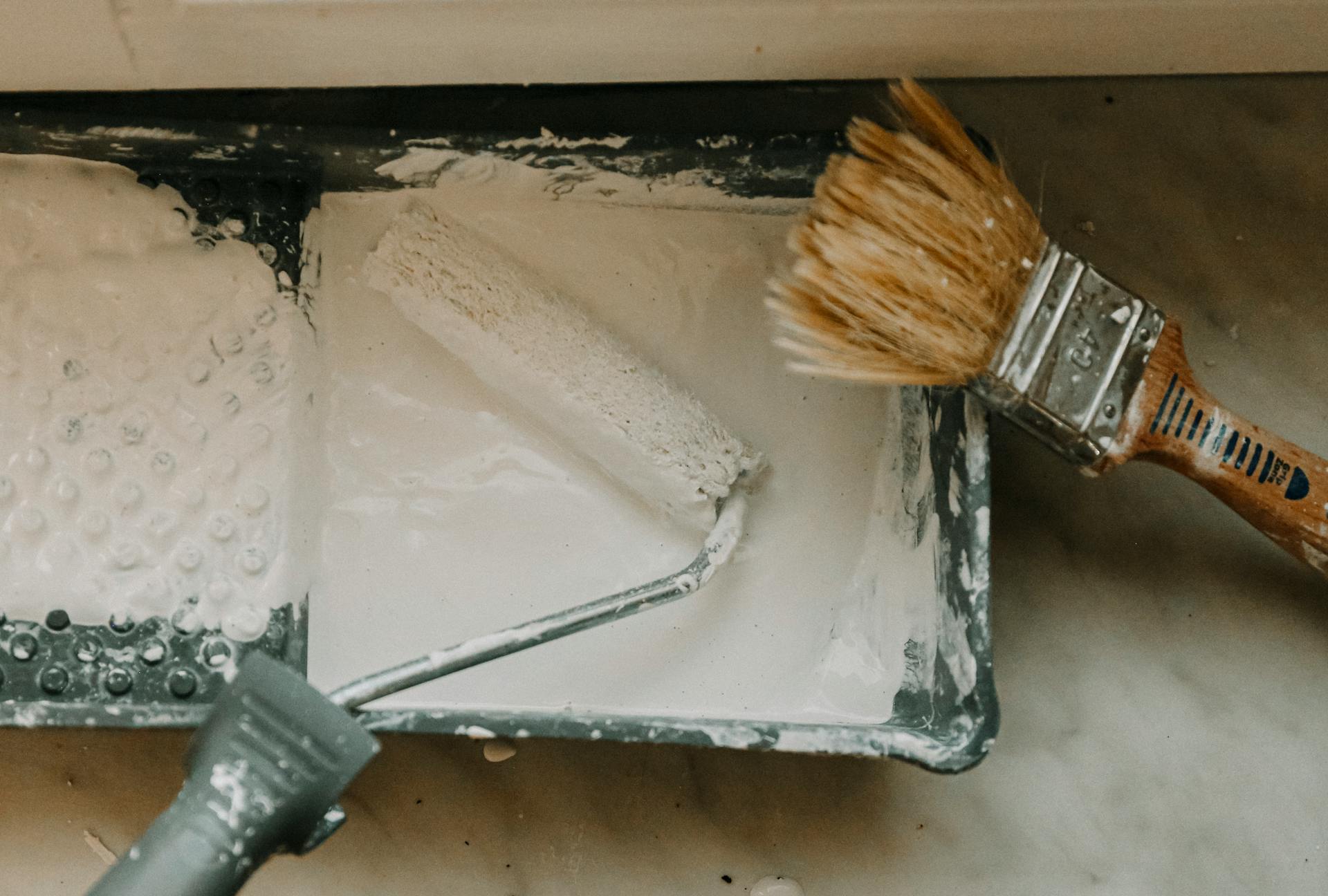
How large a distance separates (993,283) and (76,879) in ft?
2.69

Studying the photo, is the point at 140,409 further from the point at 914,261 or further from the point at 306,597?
the point at 914,261

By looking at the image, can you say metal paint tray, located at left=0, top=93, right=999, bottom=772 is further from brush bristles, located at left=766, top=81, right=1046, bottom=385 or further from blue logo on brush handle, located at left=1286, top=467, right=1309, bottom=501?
blue logo on brush handle, located at left=1286, top=467, right=1309, bottom=501

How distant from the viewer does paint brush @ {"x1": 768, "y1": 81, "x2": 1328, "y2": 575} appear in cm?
75

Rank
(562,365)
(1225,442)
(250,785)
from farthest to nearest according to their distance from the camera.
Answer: (562,365)
(1225,442)
(250,785)

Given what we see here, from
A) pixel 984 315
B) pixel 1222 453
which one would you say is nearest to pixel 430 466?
pixel 984 315

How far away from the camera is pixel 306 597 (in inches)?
34.7

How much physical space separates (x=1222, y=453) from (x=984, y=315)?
20cm

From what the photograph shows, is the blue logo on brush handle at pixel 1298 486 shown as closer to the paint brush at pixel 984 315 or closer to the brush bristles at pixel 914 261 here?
the paint brush at pixel 984 315

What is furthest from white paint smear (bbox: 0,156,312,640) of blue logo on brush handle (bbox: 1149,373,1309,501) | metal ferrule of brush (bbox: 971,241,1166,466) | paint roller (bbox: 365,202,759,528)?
blue logo on brush handle (bbox: 1149,373,1309,501)

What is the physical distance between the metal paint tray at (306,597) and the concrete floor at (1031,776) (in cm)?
12

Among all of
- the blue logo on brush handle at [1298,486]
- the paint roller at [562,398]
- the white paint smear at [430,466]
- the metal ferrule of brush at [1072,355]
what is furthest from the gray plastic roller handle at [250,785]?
the blue logo on brush handle at [1298,486]

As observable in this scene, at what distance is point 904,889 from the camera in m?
0.91

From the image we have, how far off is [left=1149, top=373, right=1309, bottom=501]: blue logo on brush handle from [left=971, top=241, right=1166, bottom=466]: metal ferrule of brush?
0.03 metres

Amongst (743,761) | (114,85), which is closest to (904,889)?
(743,761)
